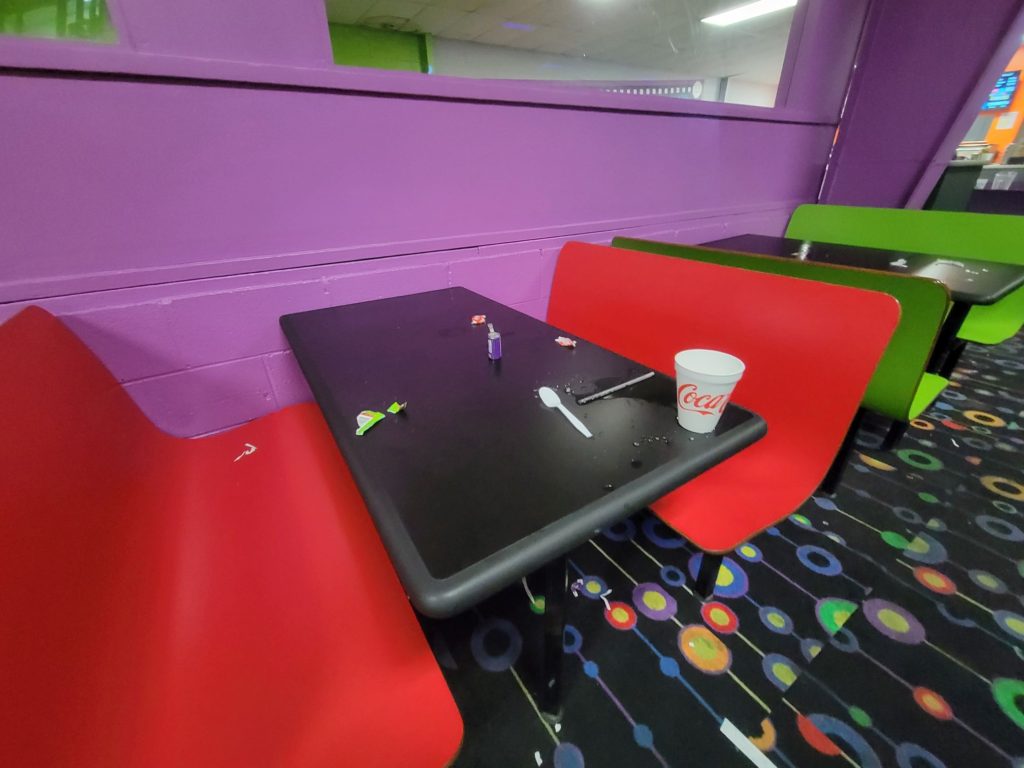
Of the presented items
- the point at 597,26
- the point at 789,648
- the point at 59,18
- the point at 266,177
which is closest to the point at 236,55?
the point at 266,177

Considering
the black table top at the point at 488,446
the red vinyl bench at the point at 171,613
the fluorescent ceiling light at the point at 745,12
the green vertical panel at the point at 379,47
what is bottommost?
the red vinyl bench at the point at 171,613

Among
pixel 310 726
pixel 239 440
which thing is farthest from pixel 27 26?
pixel 310 726

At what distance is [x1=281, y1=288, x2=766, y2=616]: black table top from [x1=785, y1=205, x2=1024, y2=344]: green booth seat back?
6.15 ft

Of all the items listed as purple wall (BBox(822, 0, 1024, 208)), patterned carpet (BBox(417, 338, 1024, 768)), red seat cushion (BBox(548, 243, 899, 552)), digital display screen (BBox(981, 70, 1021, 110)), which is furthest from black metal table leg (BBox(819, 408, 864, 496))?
digital display screen (BBox(981, 70, 1021, 110))

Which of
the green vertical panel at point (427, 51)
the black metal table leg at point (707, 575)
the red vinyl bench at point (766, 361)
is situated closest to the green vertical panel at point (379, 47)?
the green vertical panel at point (427, 51)

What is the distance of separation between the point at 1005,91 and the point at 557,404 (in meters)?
7.66

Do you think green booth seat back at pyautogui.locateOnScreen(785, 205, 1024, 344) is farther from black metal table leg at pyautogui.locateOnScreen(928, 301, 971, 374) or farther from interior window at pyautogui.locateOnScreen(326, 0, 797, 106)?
interior window at pyautogui.locateOnScreen(326, 0, 797, 106)

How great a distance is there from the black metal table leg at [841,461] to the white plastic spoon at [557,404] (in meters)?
1.19

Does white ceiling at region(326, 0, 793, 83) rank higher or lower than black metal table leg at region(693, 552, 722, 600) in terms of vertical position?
higher

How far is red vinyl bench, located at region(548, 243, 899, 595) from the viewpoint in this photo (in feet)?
2.73

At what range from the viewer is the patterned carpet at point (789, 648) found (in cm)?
83

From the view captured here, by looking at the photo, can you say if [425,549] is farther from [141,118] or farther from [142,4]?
[142,4]

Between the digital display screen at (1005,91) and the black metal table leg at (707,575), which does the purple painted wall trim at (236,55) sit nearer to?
the black metal table leg at (707,575)

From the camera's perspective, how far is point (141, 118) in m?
0.92
